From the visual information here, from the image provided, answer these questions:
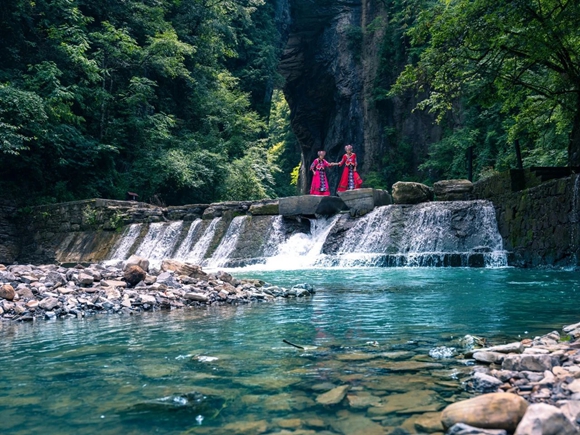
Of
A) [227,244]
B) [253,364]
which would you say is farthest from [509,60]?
[253,364]

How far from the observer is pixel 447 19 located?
1050 centimetres

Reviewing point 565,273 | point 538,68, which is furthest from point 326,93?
point 565,273

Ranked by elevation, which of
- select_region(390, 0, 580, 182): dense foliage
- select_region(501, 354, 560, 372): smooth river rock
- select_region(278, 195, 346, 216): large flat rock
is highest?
select_region(390, 0, 580, 182): dense foliage

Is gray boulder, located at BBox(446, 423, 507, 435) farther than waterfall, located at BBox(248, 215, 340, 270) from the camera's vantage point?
No

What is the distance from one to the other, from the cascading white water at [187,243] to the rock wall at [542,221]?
28.5ft

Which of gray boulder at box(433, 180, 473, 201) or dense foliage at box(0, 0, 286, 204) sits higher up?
dense foliage at box(0, 0, 286, 204)

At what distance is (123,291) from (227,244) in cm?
862

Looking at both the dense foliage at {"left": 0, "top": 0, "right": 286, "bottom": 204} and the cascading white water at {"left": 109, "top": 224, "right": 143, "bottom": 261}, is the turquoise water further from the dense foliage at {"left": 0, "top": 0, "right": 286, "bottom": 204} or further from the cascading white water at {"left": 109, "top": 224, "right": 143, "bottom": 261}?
the dense foliage at {"left": 0, "top": 0, "right": 286, "bottom": 204}

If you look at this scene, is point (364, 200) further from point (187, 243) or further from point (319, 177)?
point (187, 243)

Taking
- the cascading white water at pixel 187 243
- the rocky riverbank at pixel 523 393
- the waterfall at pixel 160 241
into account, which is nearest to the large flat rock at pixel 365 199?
the cascading white water at pixel 187 243

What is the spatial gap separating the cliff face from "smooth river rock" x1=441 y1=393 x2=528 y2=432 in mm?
27741

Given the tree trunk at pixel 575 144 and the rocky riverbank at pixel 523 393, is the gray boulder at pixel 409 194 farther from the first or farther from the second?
the rocky riverbank at pixel 523 393

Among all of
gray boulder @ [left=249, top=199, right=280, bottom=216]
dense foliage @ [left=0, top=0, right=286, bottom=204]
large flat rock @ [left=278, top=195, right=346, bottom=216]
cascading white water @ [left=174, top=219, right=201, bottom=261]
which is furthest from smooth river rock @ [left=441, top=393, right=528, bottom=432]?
dense foliage @ [left=0, top=0, right=286, bottom=204]

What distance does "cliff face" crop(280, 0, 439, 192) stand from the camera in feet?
102
